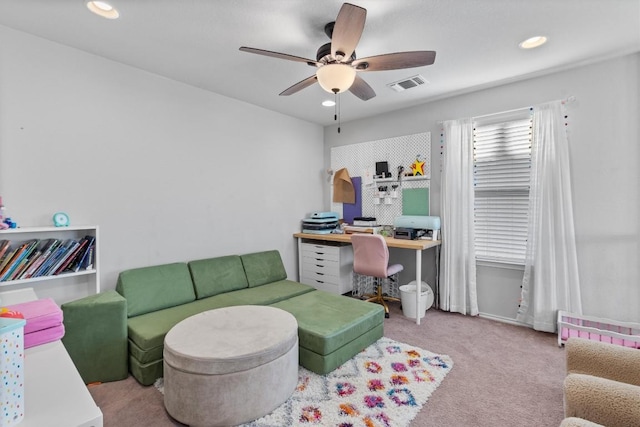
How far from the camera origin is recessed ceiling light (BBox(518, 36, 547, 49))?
7.50 feet

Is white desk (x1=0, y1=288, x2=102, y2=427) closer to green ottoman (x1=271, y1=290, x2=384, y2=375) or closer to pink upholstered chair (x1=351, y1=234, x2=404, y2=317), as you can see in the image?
green ottoman (x1=271, y1=290, x2=384, y2=375)

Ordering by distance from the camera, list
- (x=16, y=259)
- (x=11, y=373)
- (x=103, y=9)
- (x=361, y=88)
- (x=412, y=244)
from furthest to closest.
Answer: (x=412, y=244), (x=361, y=88), (x=16, y=259), (x=103, y=9), (x=11, y=373)

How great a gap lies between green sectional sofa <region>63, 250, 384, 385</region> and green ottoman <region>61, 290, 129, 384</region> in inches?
3.5

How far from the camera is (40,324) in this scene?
41.9 inches

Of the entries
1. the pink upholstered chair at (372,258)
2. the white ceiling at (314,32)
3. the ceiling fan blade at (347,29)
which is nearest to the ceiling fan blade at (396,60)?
the ceiling fan blade at (347,29)

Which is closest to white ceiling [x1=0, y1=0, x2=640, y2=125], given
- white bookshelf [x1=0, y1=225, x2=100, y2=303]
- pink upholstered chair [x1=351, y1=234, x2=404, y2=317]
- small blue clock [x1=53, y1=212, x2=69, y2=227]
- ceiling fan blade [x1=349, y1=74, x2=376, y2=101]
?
ceiling fan blade [x1=349, y1=74, x2=376, y2=101]

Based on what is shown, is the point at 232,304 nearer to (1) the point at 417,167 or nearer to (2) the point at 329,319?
(2) the point at 329,319

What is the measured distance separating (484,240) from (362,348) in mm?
1913

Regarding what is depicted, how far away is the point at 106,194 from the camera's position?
2605 mm

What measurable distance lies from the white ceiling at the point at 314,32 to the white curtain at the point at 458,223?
677mm

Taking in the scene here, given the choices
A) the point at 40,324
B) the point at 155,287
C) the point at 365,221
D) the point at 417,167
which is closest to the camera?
the point at 40,324

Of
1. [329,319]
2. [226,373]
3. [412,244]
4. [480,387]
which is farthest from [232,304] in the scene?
[480,387]

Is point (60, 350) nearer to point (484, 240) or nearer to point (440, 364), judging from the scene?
point (440, 364)

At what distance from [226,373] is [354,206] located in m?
3.15
